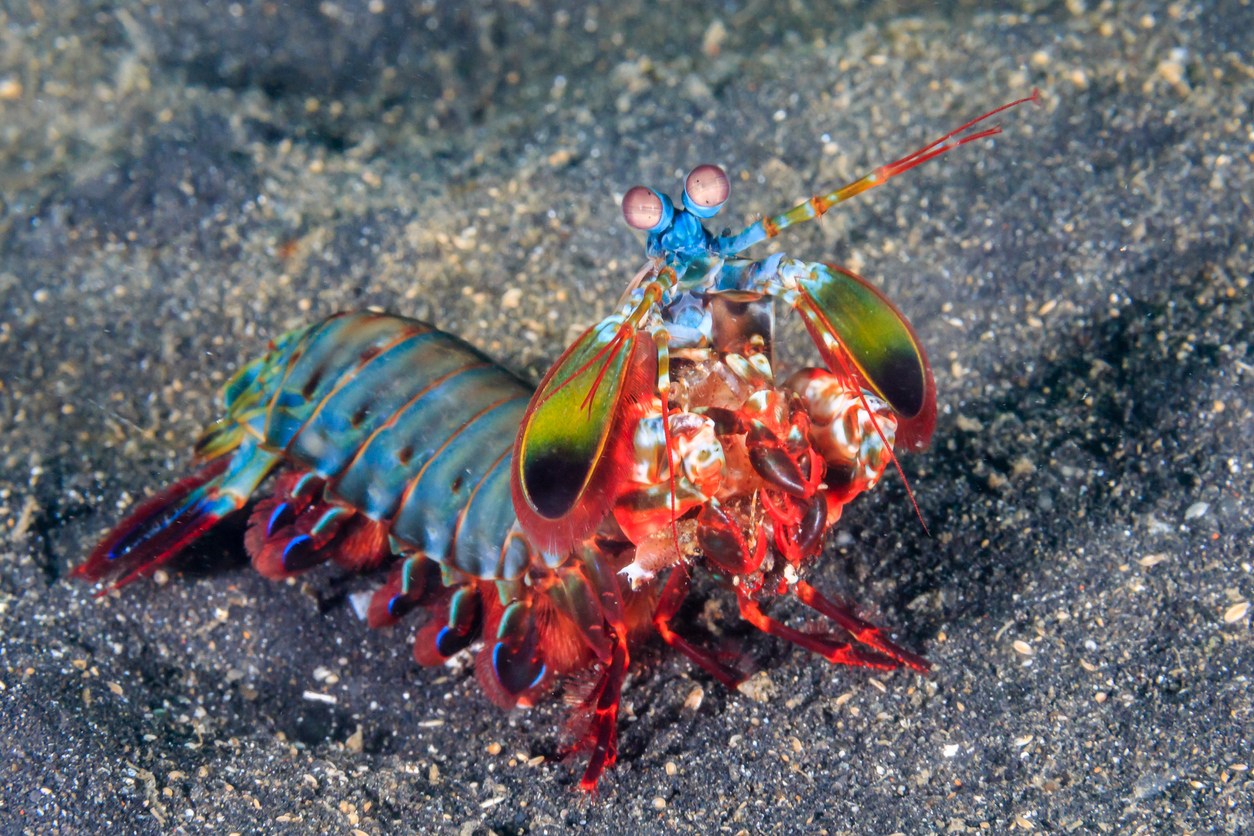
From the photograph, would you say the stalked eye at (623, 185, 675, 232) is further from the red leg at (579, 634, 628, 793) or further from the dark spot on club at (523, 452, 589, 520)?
the red leg at (579, 634, 628, 793)

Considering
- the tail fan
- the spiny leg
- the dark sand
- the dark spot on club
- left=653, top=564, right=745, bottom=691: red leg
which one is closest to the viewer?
the dark spot on club

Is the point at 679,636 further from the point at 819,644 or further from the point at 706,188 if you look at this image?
the point at 706,188

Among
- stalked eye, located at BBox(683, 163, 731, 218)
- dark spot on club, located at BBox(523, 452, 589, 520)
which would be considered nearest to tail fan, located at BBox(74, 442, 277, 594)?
dark spot on club, located at BBox(523, 452, 589, 520)

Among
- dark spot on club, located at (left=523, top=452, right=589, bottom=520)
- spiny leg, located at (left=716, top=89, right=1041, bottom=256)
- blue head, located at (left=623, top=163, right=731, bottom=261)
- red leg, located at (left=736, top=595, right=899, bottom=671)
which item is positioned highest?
blue head, located at (left=623, top=163, right=731, bottom=261)

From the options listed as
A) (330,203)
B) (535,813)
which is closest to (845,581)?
(535,813)

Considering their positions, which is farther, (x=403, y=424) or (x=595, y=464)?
(x=403, y=424)

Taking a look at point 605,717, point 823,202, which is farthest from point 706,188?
point 605,717

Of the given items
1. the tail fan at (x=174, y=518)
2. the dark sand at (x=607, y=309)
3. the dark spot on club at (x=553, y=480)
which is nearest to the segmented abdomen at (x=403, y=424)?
the tail fan at (x=174, y=518)

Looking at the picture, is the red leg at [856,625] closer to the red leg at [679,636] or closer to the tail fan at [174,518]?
the red leg at [679,636]
